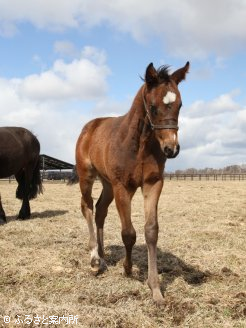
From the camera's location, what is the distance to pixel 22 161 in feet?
35.7

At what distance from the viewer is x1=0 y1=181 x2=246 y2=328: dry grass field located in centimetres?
371

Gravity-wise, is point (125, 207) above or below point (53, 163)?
below

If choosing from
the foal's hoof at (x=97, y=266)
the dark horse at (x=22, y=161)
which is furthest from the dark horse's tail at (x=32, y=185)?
the foal's hoof at (x=97, y=266)

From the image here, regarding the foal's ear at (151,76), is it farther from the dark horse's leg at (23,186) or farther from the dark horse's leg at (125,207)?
the dark horse's leg at (23,186)

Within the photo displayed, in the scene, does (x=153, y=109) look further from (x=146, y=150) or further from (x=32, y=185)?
(x=32, y=185)

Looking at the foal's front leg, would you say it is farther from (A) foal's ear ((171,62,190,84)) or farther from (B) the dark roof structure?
(B) the dark roof structure

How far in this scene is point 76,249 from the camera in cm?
664

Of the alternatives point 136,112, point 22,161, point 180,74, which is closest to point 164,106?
point 180,74

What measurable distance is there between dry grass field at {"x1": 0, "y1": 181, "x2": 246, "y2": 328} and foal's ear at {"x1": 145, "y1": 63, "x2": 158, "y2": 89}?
91.6 inches

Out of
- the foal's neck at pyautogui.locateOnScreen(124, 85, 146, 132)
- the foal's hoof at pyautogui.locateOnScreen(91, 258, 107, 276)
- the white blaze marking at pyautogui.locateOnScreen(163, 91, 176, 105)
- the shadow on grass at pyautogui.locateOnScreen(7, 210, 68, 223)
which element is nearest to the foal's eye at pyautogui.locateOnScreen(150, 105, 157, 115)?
the white blaze marking at pyautogui.locateOnScreen(163, 91, 176, 105)

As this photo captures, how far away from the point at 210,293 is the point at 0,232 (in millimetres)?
5162

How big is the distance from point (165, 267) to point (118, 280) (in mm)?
860

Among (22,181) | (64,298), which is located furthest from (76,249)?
(22,181)

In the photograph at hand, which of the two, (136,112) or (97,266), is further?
(97,266)
